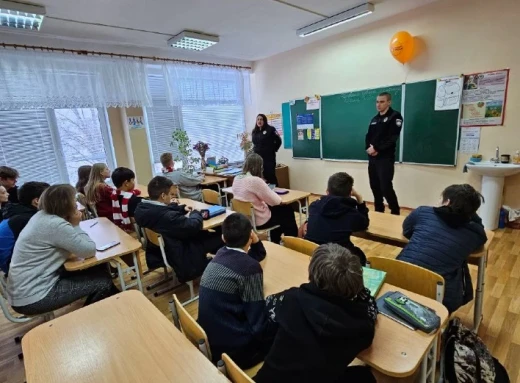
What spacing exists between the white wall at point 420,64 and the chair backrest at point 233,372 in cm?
410

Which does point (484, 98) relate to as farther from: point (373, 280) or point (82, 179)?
point (82, 179)

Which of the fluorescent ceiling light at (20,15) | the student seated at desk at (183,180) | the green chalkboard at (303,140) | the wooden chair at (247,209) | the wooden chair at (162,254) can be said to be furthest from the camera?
the green chalkboard at (303,140)

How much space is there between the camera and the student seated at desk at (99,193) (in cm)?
329

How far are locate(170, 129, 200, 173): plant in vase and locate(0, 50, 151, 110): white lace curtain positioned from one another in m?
0.73

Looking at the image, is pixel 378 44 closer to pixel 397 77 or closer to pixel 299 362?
pixel 397 77

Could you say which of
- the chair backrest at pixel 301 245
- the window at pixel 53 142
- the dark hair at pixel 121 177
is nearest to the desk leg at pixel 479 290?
the chair backrest at pixel 301 245

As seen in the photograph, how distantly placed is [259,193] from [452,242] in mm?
1687

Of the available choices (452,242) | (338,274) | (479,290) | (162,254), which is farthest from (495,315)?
(162,254)

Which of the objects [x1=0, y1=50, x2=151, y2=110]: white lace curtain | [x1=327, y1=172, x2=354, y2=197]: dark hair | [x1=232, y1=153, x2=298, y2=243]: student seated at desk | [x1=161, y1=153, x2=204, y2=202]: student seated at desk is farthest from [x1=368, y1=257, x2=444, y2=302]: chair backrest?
[x1=0, y1=50, x2=151, y2=110]: white lace curtain

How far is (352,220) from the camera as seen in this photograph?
1.95m

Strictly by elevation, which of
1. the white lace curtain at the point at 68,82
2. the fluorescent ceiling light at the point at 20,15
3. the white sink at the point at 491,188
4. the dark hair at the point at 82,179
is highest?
the fluorescent ceiling light at the point at 20,15

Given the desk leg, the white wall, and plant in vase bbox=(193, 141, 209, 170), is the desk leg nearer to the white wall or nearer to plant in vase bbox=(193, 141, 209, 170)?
the white wall

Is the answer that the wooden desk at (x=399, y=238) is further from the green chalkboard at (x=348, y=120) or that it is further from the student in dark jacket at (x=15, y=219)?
the green chalkboard at (x=348, y=120)

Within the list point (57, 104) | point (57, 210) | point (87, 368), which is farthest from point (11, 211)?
point (57, 104)
